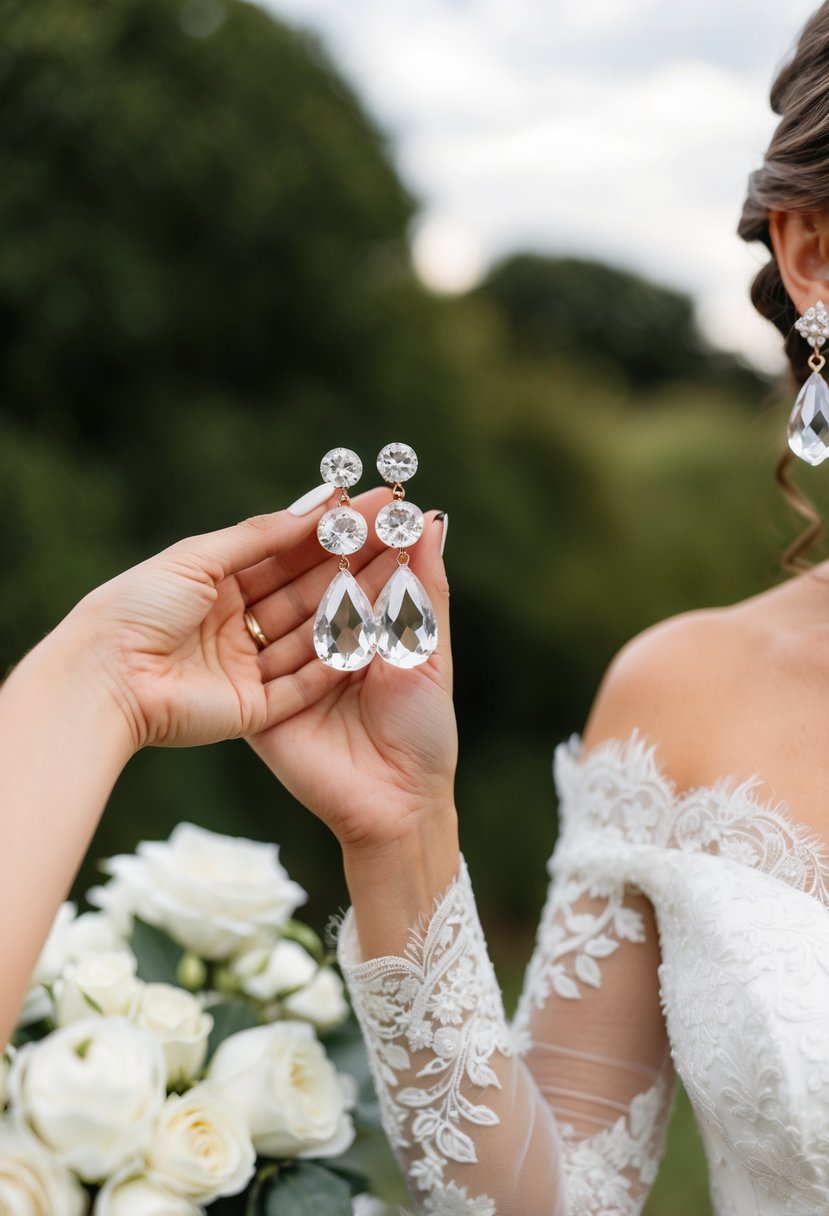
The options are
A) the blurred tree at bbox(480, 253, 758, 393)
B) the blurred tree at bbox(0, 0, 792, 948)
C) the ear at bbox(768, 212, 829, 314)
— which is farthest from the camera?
the blurred tree at bbox(480, 253, 758, 393)

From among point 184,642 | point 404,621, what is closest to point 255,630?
point 184,642

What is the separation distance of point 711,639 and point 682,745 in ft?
0.64

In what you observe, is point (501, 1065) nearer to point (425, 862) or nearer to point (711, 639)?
point (425, 862)

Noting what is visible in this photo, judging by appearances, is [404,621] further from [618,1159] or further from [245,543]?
[618,1159]

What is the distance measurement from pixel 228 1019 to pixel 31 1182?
338mm

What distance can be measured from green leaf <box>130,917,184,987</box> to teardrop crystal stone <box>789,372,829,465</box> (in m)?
1.07

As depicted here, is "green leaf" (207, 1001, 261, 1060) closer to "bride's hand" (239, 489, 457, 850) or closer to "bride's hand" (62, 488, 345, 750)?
"bride's hand" (239, 489, 457, 850)

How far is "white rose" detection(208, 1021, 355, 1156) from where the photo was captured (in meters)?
1.32

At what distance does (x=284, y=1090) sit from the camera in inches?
52.4

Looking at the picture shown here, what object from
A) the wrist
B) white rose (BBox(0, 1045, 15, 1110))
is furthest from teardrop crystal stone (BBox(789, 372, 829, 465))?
white rose (BBox(0, 1045, 15, 1110))

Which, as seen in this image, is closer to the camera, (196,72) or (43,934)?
(43,934)

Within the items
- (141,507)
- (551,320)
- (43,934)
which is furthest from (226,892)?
(551,320)

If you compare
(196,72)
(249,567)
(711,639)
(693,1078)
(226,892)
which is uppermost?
(196,72)

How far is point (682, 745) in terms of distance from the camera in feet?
5.68
